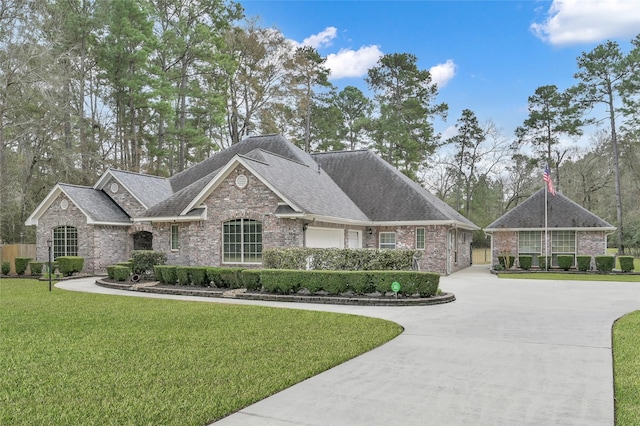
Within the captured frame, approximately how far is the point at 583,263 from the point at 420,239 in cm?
865

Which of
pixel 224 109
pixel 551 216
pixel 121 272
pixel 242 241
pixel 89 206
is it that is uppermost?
pixel 224 109

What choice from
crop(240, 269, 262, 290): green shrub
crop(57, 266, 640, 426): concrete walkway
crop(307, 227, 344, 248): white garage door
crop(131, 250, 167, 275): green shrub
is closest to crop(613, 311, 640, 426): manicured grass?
crop(57, 266, 640, 426): concrete walkway

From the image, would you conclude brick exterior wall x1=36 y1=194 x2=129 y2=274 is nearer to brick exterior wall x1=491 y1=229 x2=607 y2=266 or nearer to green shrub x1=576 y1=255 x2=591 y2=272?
brick exterior wall x1=491 y1=229 x2=607 y2=266

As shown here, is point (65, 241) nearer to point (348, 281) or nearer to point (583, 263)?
point (348, 281)

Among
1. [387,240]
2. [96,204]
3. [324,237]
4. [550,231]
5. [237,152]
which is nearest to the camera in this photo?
A: [324,237]

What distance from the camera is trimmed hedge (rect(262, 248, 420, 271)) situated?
13328mm

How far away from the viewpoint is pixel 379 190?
23.9 metres

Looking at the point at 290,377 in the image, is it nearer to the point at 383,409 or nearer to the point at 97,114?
the point at 383,409

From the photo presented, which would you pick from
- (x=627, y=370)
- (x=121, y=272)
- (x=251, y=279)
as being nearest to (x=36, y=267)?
(x=121, y=272)

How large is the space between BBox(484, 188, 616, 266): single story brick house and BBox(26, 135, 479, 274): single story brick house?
8.38 feet

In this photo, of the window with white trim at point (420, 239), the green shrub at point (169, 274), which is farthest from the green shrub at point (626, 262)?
the green shrub at point (169, 274)

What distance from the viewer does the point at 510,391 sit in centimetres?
507

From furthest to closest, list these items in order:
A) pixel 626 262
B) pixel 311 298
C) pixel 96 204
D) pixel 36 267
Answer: pixel 96 204 → pixel 626 262 → pixel 36 267 → pixel 311 298

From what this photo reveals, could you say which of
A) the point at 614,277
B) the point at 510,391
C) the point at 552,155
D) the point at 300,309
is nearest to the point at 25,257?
the point at 300,309
